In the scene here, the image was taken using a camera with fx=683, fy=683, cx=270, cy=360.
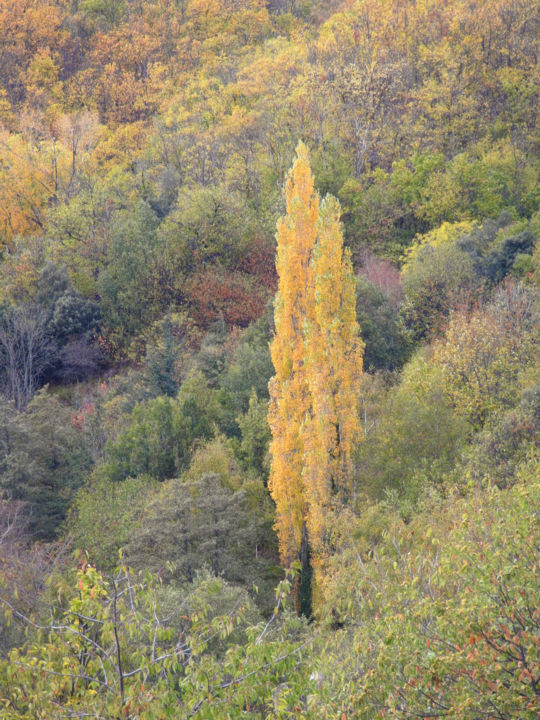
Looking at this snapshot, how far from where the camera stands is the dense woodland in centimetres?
716

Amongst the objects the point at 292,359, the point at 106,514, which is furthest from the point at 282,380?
the point at 106,514

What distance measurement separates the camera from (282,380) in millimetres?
22844

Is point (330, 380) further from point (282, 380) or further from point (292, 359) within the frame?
A: point (282, 380)

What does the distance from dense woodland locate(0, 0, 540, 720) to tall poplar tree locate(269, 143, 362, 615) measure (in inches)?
3.7

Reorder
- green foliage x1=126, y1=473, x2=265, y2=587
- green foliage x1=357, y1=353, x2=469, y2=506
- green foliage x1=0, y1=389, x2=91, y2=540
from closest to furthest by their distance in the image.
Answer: green foliage x1=126, y1=473, x2=265, y2=587 → green foliage x1=357, y1=353, x2=469, y2=506 → green foliage x1=0, y1=389, x2=91, y2=540

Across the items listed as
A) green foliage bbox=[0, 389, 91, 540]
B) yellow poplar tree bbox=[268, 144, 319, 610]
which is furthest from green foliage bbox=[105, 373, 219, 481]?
yellow poplar tree bbox=[268, 144, 319, 610]

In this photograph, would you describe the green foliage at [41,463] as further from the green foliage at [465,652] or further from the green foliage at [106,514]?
the green foliage at [465,652]

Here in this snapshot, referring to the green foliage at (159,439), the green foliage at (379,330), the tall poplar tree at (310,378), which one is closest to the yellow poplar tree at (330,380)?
the tall poplar tree at (310,378)

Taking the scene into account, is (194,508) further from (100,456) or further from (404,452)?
(100,456)

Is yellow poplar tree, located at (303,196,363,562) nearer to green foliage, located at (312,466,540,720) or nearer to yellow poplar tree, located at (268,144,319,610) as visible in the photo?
yellow poplar tree, located at (268,144,319,610)

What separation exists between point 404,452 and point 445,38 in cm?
4058

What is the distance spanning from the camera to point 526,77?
1874 inches

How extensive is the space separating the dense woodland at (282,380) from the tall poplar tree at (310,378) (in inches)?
3.7

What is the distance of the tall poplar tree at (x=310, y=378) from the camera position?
21.2 m
